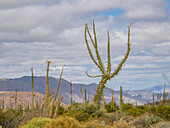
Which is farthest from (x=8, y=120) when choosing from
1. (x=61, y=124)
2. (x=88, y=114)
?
(x=88, y=114)

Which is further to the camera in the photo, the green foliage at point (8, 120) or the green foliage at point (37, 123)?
the green foliage at point (8, 120)

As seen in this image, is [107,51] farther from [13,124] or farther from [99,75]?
[13,124]

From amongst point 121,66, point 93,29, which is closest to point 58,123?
point 121,66

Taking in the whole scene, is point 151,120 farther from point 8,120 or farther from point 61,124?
point 61,124

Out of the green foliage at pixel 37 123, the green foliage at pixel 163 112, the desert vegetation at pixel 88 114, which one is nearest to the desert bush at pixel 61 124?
the desert vegetation at pixel 88 114

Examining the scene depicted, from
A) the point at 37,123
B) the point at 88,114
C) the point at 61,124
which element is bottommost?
the point at 88,114

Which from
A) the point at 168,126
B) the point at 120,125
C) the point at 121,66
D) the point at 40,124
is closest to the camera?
the point at 120,125

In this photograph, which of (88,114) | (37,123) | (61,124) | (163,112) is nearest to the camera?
(61,124)

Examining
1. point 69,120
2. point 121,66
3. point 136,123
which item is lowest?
point 136,123

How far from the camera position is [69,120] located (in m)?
7.35

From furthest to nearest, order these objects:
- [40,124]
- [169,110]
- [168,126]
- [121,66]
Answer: [121,66] → [169,110] → [168,126] → [40,124]

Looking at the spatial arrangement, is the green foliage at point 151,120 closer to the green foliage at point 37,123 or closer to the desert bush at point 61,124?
the green foliage at point 37,123

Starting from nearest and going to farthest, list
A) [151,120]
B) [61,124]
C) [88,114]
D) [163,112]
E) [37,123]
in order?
[61,124], [37,123], [151,120], [163,112], [88,114]

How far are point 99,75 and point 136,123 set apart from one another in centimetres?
798
